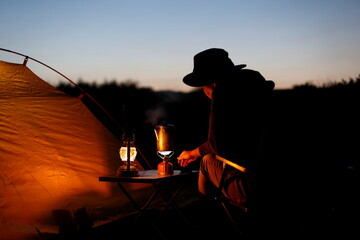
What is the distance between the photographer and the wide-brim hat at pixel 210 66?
2775 millimetres

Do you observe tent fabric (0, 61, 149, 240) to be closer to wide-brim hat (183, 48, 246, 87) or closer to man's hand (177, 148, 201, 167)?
man's hand (177, 148, 201, 167)

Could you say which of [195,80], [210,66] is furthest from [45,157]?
[210,66]

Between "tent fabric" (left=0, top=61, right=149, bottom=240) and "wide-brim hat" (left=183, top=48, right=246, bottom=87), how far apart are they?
61.0 inches

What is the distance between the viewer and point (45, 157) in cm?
346

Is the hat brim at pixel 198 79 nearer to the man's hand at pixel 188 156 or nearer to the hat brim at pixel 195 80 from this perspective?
the hat brim at pixel 195 80

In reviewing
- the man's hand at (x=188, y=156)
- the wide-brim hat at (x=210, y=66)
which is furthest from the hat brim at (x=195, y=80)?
the man's hand at (x=188, y=156)

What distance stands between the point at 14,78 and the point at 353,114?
7.80 m

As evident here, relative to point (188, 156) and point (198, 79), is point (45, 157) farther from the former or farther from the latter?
point (198, 79)

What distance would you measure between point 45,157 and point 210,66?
5.85 ft

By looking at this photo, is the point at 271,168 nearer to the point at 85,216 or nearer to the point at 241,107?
the point at 241,107

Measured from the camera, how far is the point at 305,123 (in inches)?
90.8

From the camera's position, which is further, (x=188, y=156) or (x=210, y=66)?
(x=188, y=156)

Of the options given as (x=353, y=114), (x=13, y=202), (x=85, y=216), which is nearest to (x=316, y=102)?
(x=353, y=114)

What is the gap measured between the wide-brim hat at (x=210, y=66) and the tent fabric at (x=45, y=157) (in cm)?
155
